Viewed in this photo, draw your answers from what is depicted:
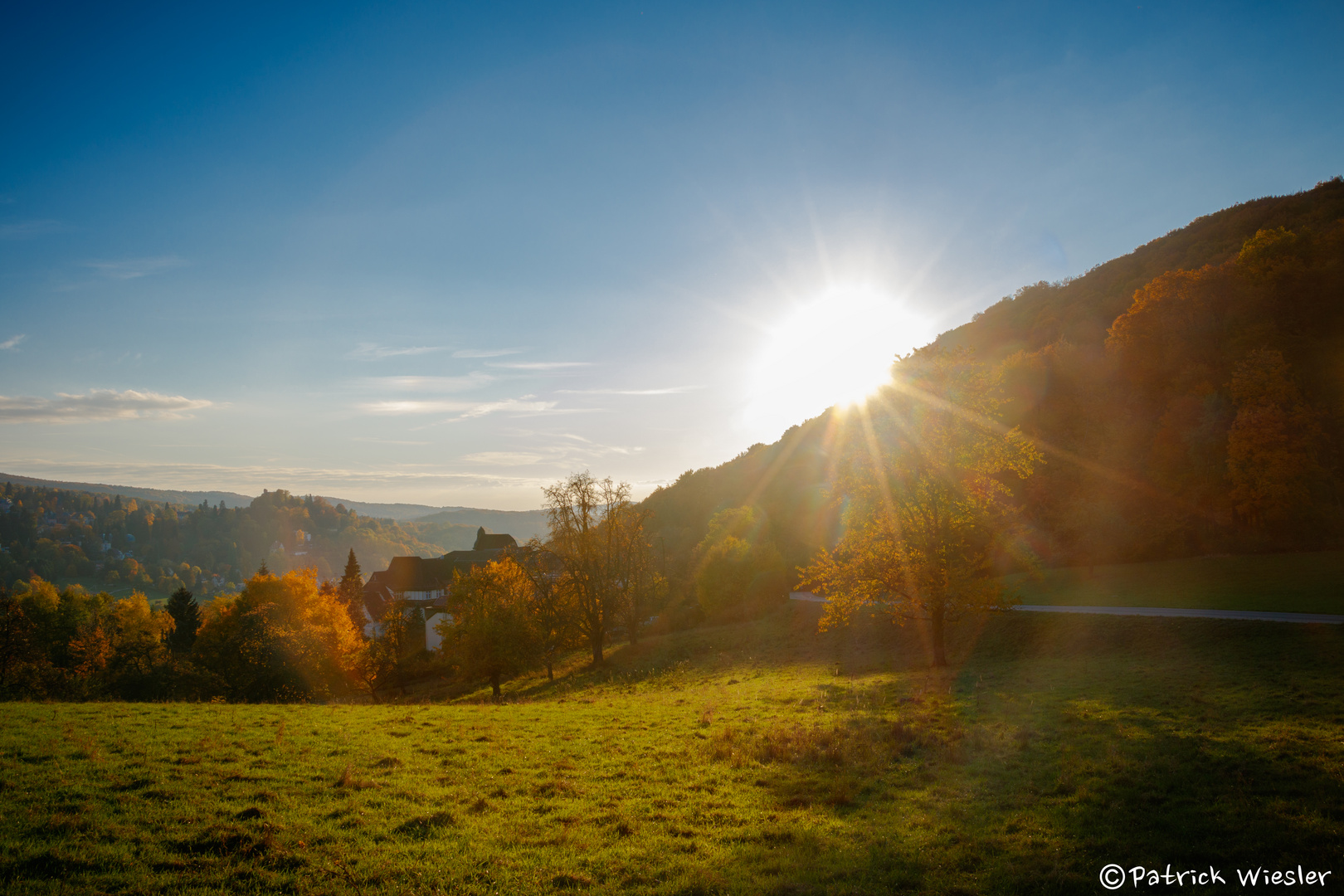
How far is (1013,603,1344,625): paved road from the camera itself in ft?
66.8

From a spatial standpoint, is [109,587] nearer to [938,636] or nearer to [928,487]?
[938,636]

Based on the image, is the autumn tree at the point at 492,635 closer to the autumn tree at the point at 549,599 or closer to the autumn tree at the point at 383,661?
the autumn tree at the point at 549,599

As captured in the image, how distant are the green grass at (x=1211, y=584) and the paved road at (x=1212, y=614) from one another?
1.14m

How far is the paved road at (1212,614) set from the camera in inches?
802

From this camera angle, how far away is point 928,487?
2075cm

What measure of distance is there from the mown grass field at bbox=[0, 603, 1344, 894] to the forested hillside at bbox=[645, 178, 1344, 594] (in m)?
10.8

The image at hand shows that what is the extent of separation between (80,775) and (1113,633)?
101 feet

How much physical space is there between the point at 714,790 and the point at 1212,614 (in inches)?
947

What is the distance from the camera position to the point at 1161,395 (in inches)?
1789

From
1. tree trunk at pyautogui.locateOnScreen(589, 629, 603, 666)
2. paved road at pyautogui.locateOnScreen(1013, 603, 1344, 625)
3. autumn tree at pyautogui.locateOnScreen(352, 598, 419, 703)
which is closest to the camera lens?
paved road at pyautogui.locateOnScreen(1013, 603, 1344, 625)

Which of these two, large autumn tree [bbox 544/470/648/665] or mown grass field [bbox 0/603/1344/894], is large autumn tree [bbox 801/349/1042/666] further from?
large autumn tree [bbox 544/470/648/665]

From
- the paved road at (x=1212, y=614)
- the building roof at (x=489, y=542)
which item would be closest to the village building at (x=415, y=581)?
the building roof at (x=489, y=542)

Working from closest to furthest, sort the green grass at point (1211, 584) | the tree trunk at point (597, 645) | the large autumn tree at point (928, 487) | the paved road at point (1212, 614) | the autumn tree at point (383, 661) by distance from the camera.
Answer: the large autumn tree at point (928, 487), the paved road at point (1212, 614), the green grass at point (1211, 584), the tree trunk at point (597, 645), the autumn tree at point (383, 661)

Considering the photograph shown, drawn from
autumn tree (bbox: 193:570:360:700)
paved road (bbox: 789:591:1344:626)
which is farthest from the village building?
paved road (bbox: 789:591:1344:626)
